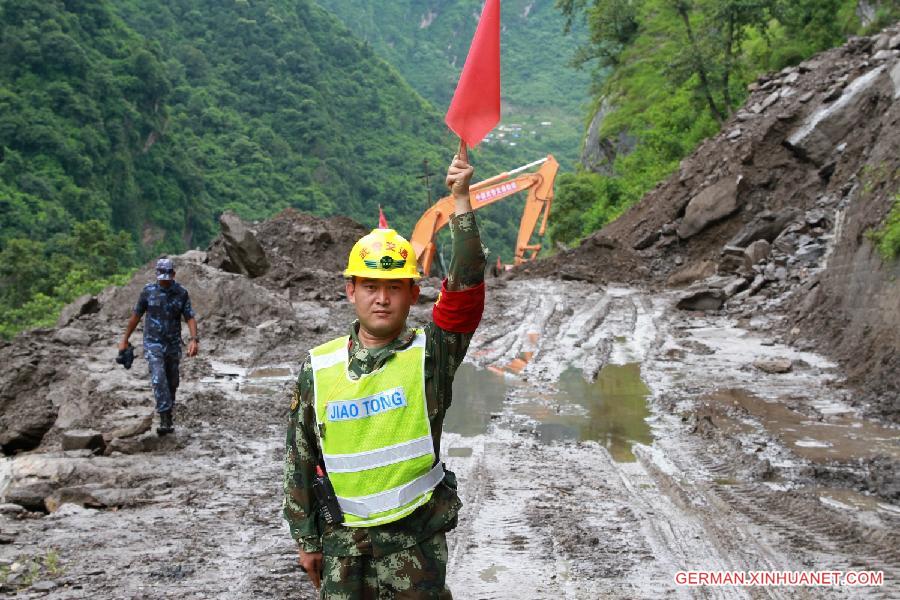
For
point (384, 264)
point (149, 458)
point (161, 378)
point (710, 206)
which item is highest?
point (710, 206)

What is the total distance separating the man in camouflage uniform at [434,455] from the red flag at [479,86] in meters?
0.17

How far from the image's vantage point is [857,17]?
29.4 metres

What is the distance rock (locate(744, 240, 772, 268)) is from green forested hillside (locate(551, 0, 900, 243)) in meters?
10.1

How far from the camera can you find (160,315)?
31.6ft

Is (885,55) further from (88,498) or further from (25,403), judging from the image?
(88,498)

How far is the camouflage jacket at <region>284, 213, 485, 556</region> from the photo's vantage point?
317cm

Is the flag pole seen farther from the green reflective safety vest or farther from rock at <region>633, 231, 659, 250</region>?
Result: rock at <region>633, 231, 659, 250</region>

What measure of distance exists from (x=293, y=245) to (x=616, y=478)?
2099 cm

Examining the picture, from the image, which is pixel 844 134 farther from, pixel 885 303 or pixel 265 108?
pixel 265 108

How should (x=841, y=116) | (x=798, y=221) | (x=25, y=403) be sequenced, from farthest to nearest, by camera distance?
(x=841, y=116) < (x=798, y=221) < (x=25, y=403)

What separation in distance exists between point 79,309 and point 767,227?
1463 cm

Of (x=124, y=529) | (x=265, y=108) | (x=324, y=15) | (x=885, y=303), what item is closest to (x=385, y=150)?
(x=265, y=108)

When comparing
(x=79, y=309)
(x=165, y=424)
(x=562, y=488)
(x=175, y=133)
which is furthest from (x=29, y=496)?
(x=175, y=133)

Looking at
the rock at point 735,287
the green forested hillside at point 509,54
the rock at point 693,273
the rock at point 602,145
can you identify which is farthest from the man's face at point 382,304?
the green forested hillside at point 509,54
